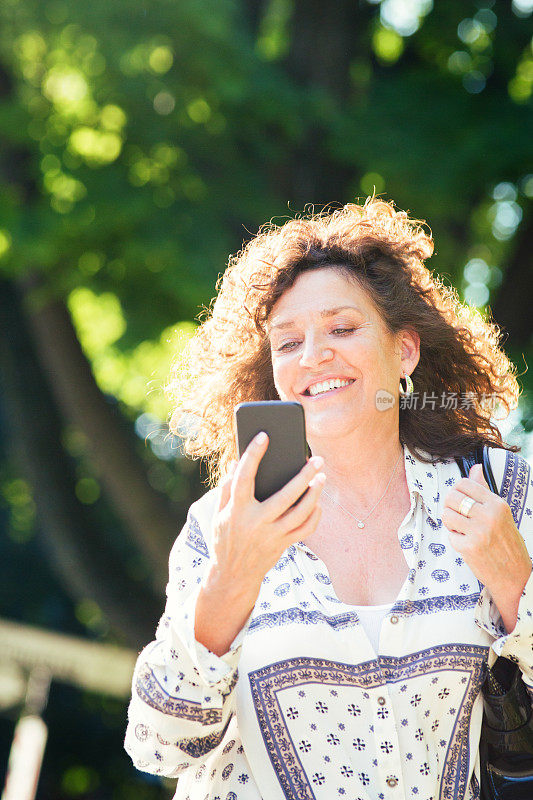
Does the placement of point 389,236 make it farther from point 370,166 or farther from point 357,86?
point 357,86

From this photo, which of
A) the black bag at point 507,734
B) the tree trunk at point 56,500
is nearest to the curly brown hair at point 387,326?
the black bag at point 507,734

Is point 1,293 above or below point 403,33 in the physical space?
below

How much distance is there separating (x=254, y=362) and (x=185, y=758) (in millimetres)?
1287

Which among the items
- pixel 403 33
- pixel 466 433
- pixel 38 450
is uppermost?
pixel 403 33

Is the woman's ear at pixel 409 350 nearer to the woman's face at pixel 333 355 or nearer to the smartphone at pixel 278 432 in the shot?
the woman's face at pixel 333 355

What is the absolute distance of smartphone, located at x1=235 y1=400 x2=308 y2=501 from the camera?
1.82 metres

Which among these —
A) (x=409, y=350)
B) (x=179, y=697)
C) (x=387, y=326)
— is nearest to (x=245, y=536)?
(x=179, y=697)

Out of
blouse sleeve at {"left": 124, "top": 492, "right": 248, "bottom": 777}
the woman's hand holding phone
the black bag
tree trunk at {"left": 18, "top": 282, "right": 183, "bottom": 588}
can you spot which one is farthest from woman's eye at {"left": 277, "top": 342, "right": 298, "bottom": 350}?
tree trunk at {"left": 18, "top": 282, "right": 183, "bottom": 588}

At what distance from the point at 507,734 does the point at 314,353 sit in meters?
1.04

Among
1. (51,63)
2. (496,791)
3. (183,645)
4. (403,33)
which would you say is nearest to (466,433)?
(496,791)

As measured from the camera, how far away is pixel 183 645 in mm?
1828

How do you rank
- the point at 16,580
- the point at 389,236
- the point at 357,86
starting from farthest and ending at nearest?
the point at 16,580, the point at 357,86, the point at 389,236

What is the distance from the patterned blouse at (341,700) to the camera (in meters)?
1.98

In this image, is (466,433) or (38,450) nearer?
(466,433)
